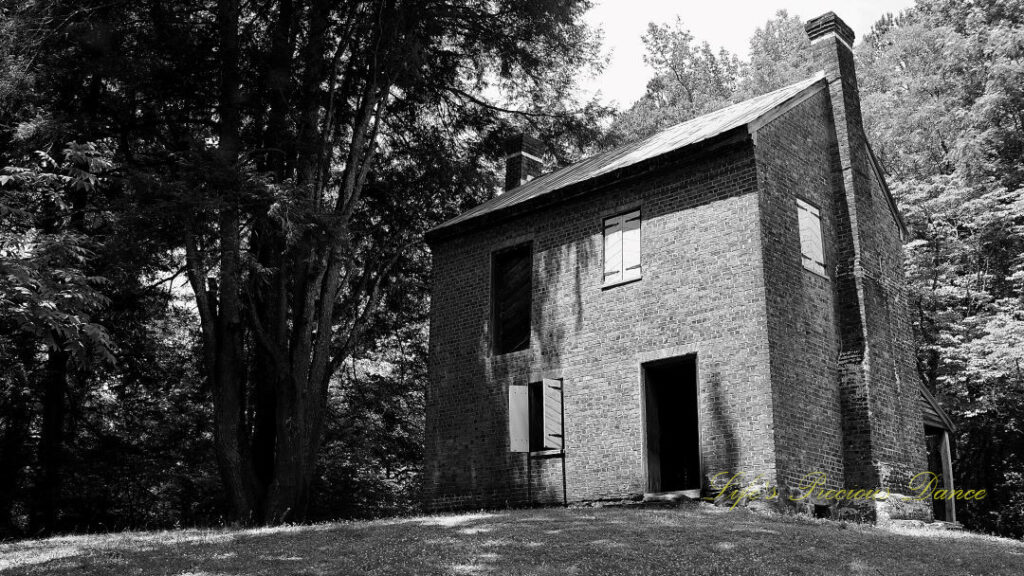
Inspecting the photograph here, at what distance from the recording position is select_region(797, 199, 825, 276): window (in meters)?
15.3

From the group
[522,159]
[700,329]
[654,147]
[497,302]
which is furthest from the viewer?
[522,159]

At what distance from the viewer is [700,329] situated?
47.3 ft

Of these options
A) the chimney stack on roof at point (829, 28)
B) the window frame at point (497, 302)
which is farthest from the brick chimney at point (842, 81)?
the window frame at point (497, 302)

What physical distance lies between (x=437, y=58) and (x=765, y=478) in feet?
36.6

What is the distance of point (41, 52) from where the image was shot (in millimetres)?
15625

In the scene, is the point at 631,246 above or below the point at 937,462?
above

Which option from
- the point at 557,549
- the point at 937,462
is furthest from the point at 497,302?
the point at 937,462

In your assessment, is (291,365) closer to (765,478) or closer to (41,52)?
(41,52)

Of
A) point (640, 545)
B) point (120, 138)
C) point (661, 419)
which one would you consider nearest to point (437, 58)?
point (120, 138)

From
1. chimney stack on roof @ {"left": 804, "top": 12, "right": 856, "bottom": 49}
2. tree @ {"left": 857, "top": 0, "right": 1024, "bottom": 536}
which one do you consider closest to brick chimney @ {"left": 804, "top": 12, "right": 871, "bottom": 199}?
chimney stack on roof @ {"left": 804, "top": 12, "right": 856, "bottom": 49}

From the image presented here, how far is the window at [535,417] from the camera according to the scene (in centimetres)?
1588

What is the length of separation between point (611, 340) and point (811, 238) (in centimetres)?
378

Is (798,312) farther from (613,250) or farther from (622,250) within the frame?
(613,250)

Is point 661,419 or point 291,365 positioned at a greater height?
point 291,365
